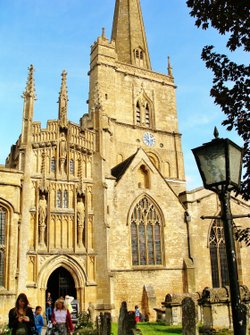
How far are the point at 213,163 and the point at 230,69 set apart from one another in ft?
14.4

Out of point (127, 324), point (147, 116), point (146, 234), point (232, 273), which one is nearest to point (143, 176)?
point (146, 234)

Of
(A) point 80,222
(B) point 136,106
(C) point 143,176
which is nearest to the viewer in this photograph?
(A) point 80,222

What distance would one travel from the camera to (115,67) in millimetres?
40312

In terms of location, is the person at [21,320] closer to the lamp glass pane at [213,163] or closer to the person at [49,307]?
the lamp glass pane at [213,163]

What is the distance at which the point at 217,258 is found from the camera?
28.6 meters

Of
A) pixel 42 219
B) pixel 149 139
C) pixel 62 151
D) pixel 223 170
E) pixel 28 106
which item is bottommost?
pixel 223 170

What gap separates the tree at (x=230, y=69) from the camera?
8273 mm

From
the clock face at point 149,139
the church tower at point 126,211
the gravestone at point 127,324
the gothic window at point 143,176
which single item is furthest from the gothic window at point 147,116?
the gravestone at point 127,324

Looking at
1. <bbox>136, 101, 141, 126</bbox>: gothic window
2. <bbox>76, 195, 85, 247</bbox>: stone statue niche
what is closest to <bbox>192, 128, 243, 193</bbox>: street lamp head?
<bbox>76, 195, 85, 247</bbox>: stone statue niche

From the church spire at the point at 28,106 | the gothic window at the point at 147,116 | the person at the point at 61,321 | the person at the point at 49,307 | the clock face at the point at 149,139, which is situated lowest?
the person at the point at 49,307

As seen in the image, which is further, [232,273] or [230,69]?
[230,69]

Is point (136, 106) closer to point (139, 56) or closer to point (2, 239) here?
point (139, 56)

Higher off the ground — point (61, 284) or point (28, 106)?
point (28, 106)

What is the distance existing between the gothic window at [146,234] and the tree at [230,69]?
1773cm
